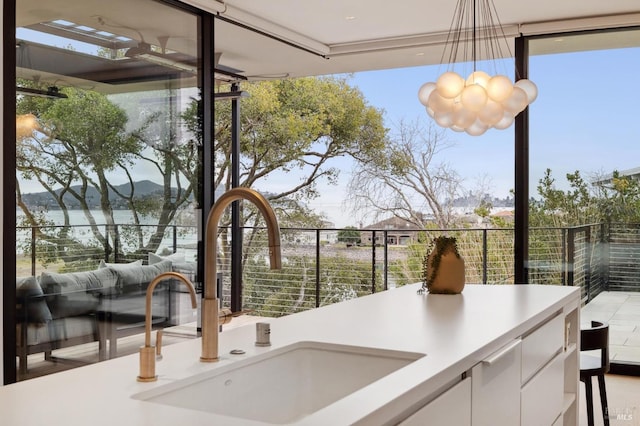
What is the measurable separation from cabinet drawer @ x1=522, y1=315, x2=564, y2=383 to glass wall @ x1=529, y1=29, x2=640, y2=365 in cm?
242

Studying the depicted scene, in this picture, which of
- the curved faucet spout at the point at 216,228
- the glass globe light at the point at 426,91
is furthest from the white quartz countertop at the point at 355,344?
the glass globe light at the point at 426,91

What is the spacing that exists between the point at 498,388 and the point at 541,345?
0.62 m

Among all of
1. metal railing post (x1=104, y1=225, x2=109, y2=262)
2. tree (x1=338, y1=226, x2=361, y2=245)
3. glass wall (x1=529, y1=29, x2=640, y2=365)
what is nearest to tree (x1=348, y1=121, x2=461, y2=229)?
tree (x1=338, y1=226, x2=361, y2=245)

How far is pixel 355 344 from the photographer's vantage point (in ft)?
6.28

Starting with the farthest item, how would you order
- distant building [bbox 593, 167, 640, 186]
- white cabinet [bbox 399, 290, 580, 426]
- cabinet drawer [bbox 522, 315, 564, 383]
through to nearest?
distant building [bbox 593, 167, 640, 186]
cabinet drawer [bbox 522, 315, 564, 383]
white cabinet [bbox 399, 290, 580, 426]

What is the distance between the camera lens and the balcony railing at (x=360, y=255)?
364 cm

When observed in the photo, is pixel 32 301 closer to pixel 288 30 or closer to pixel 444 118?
pixel 444 118

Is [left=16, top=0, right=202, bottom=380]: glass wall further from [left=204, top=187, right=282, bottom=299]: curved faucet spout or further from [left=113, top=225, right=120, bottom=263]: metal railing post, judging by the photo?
[left=204, top=187, right=282, bottom=299]: curved faucet spout

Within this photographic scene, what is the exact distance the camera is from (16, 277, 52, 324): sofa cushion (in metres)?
3.40

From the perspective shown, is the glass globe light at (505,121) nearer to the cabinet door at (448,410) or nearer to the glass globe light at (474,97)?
the glass globe light at (474,97)

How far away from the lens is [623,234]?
16.8 feet

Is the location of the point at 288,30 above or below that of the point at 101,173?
above

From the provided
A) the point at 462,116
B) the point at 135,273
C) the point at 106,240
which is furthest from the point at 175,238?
the point at 462,116

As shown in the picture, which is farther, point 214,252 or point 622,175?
point 622,175
